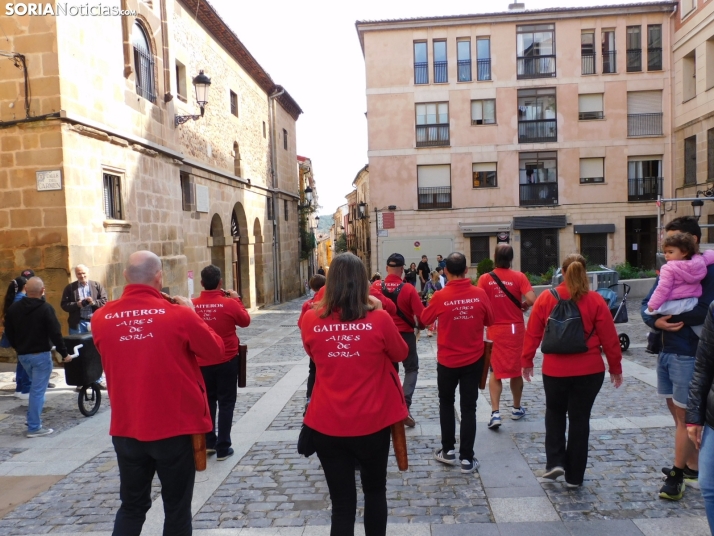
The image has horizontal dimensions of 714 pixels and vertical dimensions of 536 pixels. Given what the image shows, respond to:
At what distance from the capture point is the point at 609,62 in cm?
2788

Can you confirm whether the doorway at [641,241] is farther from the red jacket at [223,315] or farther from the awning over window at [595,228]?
the red jacket at [223,315]

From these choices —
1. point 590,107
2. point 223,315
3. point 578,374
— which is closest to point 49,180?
point 223,315

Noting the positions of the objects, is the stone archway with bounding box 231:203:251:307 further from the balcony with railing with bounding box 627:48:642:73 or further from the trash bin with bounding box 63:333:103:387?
the balcony with railing with bounding box 627:48:642:73

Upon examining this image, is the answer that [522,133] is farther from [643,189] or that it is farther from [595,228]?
[643,189]

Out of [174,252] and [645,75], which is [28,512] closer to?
[174,252]

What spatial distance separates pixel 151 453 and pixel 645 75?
3019cm

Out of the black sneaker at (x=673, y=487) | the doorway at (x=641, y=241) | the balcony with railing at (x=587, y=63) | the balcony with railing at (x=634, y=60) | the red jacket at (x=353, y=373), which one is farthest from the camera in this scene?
the doorway at (x=641, y=241)

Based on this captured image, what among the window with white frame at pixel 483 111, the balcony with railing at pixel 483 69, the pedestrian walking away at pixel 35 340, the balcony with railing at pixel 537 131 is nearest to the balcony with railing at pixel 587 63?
the balcony with railing at pixel 537 131

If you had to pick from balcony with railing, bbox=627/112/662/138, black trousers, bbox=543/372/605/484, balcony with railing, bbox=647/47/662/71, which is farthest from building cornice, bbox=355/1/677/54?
black trousers, bbox=543/372/605/484

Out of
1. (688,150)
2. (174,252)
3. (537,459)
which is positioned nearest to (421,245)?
(688,150)

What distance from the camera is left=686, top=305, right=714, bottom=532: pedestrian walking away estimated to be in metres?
2.84

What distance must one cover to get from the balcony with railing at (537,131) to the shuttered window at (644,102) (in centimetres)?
357

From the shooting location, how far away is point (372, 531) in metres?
3.13

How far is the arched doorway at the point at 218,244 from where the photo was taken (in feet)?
64.6
